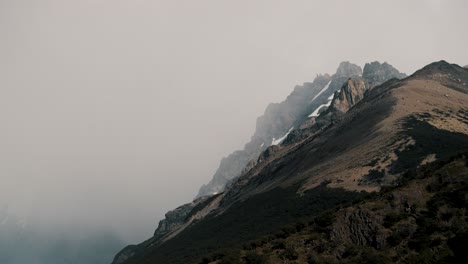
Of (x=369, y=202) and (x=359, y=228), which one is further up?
(x=369, y=202)

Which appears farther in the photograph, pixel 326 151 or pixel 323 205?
pixel 326 151

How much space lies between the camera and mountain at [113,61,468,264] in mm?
47500

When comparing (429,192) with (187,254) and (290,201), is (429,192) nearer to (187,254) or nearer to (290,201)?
(290,201)

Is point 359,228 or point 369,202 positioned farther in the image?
point 369,202

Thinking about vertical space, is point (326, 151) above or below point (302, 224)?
above

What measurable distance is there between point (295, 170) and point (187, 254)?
58.5m

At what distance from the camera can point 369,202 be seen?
55.6 metres

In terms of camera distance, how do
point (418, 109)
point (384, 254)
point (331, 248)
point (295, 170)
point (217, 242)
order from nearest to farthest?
point (384, 254) < point (331, 248) < point (217, 242) < point (418, 109) < point (295, 170)

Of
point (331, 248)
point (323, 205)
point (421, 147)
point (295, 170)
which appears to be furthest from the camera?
point (295, 170)

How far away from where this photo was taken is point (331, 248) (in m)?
50.1

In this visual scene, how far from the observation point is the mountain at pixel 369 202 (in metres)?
47.5

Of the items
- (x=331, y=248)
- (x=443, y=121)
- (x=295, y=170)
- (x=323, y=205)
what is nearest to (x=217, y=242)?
(x=323, y=205)

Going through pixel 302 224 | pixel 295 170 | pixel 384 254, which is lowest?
pixel 384 254

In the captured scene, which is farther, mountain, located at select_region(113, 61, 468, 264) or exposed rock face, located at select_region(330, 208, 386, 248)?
exposed rock face, located at select_region(330, 208, 386, 248)
